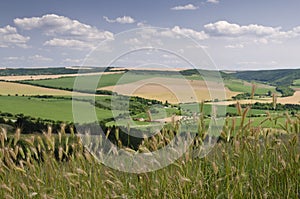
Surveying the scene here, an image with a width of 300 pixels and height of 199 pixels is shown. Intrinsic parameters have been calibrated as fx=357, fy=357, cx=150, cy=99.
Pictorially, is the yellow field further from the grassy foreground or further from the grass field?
the grassy foreground

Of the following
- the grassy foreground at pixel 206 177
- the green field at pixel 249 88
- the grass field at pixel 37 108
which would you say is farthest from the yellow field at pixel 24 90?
the grassy foreground at pixel 206 177

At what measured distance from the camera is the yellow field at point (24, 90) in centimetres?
3500

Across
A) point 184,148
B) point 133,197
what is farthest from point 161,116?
point 133,197

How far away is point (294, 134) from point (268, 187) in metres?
0.60

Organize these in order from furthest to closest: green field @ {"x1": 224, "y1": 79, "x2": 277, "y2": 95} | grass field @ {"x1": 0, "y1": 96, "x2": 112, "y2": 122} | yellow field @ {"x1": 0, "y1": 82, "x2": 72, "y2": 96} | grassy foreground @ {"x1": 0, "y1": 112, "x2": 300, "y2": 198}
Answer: yellow field @ {"x1": 0, "y1": 82, "x2": 72, "y2": 96}
grass field @ {"x1": 0, "y1": 96, "x2": 112, "y2": 122}
green field @ {"x1": 224, "y1": 79, "x2": 277, "y2": 95}
grassy foreground @ {"x1": 0, "y1": 112, "x2": 300, "y2": 198}

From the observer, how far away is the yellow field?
3500 centimetres

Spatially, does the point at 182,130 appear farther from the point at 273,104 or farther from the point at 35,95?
the point at 35,95

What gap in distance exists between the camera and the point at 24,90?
36969 mm

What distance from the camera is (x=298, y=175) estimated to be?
3.61 meters

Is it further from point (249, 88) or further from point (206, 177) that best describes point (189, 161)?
point (249, 88)

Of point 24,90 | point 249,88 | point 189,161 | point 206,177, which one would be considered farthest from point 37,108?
point 206,177

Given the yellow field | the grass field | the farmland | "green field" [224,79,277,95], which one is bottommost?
the grass field

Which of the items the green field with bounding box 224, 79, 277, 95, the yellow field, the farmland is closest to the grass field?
the yellow field

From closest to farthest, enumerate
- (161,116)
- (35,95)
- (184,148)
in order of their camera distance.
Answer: (184,148) < (161,116) < (35,95)
